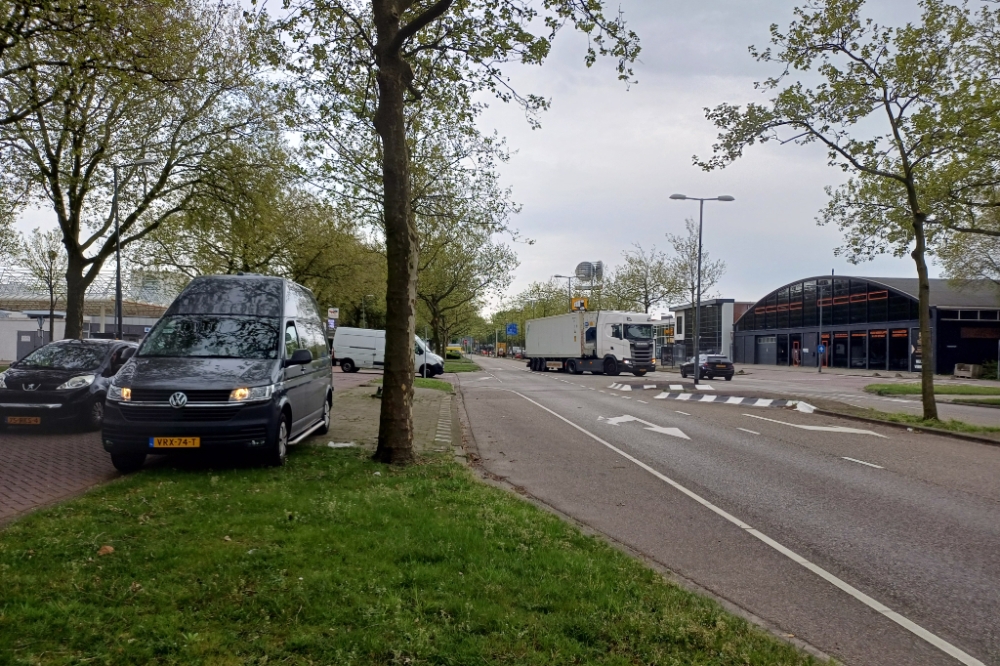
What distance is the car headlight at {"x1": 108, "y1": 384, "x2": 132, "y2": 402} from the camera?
767 cm

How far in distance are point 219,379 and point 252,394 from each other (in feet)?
1.35

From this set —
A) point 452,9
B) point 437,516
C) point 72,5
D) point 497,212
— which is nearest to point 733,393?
point 497,212

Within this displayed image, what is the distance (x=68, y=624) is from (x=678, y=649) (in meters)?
3.12

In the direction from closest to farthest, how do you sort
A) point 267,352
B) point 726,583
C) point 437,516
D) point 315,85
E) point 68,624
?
point 68,624
point 726,583
point 437,516
point 267,352
point 315,85

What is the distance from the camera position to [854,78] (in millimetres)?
15180

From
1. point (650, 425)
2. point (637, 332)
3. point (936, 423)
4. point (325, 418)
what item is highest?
point (637, 332)

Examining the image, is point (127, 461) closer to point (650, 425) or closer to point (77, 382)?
point (77, 382)

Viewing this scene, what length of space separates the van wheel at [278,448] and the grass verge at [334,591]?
1.66 metres

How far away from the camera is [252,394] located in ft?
25.7

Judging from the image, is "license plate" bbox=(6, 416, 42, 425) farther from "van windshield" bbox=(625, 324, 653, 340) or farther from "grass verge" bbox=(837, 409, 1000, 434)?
"van windshield" bbox=(625, 324, 653, 340)

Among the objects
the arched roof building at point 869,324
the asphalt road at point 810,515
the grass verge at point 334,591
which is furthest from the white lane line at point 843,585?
the arched roof building at point 869,324

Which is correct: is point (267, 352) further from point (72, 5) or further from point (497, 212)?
point (497, 212)

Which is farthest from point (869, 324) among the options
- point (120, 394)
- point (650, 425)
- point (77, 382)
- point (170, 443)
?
point (120, 394)

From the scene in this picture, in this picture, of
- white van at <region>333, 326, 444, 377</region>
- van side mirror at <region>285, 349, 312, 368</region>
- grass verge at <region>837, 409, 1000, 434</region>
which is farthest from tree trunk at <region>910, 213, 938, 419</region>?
white van at <region>333, 326, 444, 377</region>
